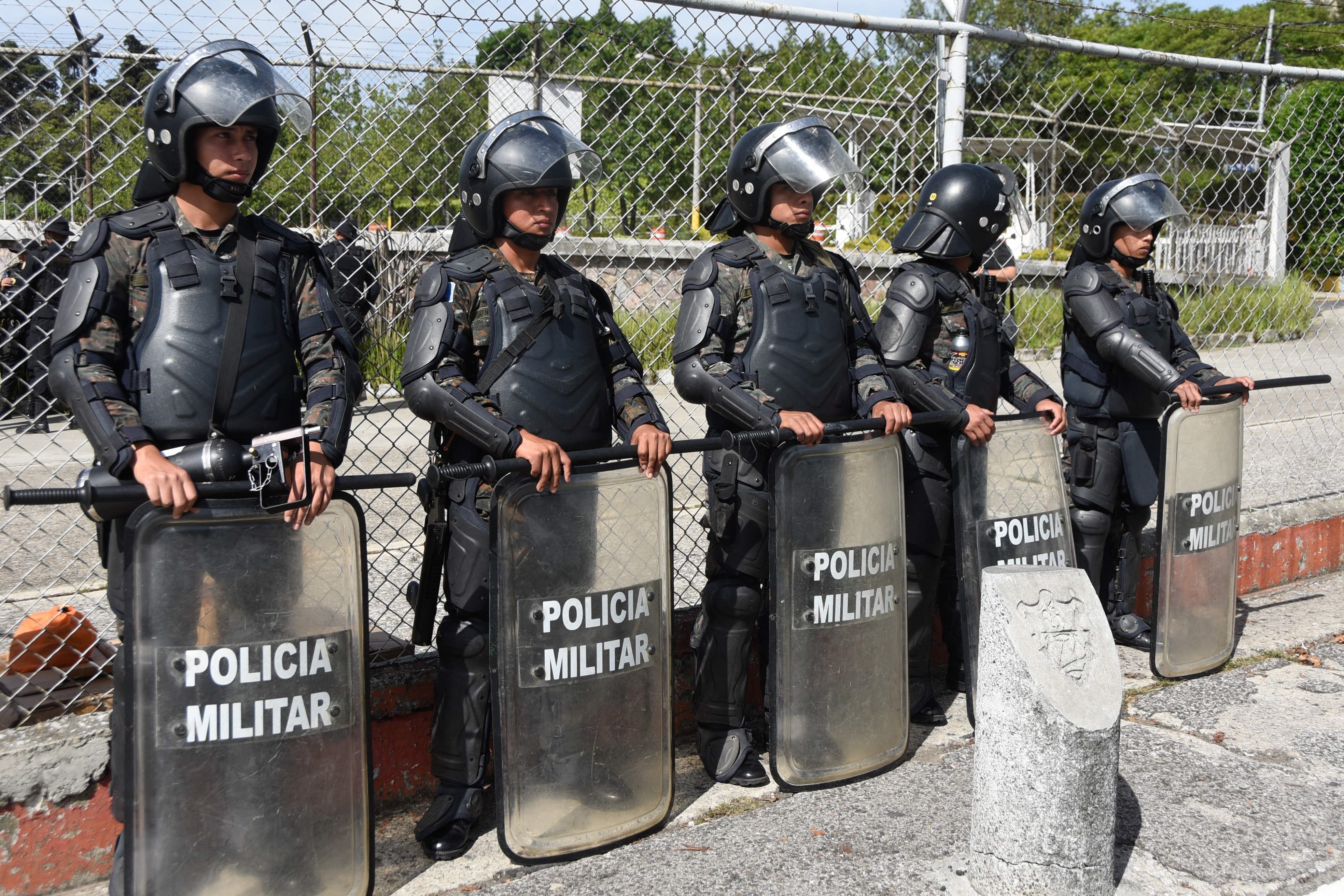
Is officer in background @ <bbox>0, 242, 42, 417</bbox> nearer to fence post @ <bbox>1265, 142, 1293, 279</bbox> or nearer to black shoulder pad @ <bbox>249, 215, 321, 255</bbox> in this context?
black shoulder pad @ <bbox>249, 215, 321, 255</bbox>

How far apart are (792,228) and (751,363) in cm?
50

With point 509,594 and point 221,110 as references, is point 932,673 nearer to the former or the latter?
point 509,594

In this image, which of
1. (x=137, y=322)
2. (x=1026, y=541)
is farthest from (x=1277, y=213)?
(x=137, y=322)

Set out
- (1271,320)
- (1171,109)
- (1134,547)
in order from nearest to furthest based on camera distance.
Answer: (1134,547) < (1171,109) < (1271,320)

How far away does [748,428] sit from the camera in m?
3.68

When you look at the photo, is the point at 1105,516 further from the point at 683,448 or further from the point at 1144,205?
the point at 683,448

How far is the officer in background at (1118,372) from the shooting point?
190 inches

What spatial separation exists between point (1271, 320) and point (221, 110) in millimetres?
7415

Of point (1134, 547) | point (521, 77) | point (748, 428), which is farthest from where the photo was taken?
point (1134, 547)

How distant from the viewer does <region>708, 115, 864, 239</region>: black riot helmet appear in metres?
3.77

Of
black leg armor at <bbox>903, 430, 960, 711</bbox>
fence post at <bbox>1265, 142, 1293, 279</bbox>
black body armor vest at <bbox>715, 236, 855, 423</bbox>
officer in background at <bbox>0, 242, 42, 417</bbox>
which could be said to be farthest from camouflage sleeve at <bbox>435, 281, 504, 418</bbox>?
fence post at <bbox>1265, 142, 1293, 279</bbox>

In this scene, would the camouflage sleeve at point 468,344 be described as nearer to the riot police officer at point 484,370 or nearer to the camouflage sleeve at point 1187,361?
the riot police officer at point 484,370

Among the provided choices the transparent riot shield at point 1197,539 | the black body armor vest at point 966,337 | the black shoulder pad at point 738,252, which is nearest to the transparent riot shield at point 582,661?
the black shoulder pad at point 738,252

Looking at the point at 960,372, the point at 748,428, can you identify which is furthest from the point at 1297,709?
the point at 748,428
